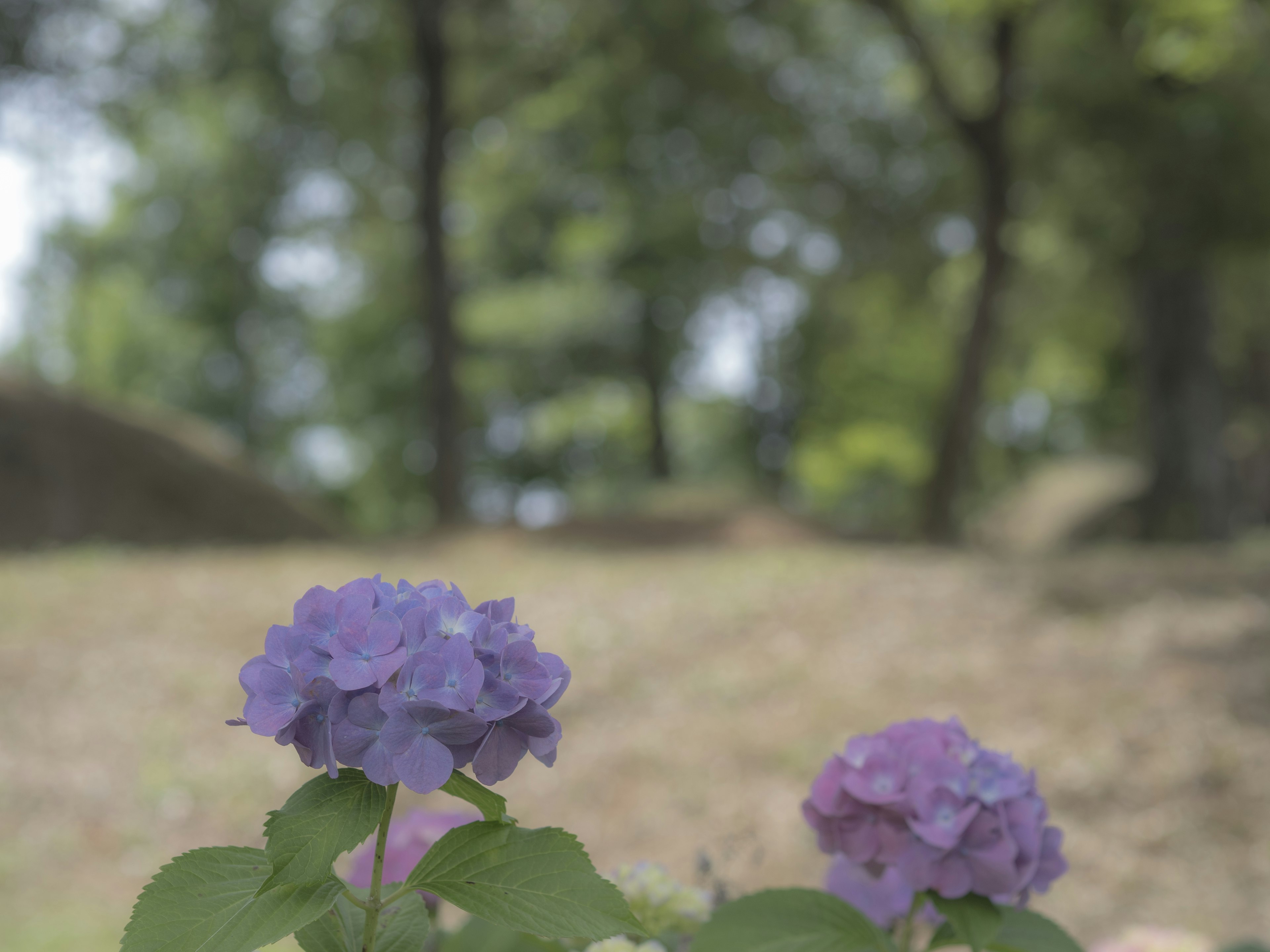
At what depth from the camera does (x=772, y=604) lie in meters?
6.88

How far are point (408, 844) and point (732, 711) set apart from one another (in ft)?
12.4

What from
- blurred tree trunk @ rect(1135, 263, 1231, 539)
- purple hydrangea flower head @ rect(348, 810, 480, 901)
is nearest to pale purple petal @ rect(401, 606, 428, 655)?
purple hydrangea flower head @ rect(348, 810, 480, 901)

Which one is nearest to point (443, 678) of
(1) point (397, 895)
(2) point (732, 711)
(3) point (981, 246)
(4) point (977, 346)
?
(1) point (397, 895)

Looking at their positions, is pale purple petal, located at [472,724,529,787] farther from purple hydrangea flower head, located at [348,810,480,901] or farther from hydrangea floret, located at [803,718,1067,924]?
purple hydrangea flower head, located at [348,810,480,901]

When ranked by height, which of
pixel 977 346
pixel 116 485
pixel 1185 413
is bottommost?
pixel 116 485

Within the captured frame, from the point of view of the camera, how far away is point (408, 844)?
5.44 ft

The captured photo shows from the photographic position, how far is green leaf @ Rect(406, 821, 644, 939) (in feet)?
3.31

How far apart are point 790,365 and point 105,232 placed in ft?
54.5

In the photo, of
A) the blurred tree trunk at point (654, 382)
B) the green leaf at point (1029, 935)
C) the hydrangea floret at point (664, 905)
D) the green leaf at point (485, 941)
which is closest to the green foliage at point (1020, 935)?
the green leaf at point (1029, 935)

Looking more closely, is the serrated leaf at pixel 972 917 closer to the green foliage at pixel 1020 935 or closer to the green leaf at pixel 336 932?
the green foliage at pixel 1020 935

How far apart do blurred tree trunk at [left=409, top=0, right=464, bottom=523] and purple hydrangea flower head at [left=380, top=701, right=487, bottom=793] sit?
38.0ft

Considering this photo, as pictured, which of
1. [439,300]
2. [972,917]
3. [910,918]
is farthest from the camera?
[439,300]

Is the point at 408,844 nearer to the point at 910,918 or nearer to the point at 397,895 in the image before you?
the point at 397,895

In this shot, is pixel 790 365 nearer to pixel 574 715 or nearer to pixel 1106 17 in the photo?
pixel 1106 17
